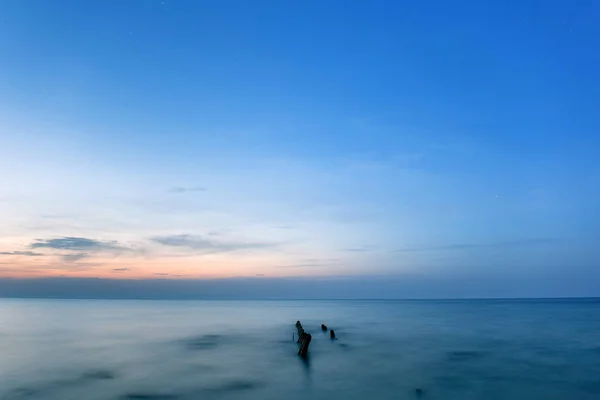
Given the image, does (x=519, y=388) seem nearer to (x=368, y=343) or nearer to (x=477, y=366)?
(x=477, y=366)

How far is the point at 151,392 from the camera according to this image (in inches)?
908

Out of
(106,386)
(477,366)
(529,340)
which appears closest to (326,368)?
(477,366)

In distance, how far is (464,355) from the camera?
123ft

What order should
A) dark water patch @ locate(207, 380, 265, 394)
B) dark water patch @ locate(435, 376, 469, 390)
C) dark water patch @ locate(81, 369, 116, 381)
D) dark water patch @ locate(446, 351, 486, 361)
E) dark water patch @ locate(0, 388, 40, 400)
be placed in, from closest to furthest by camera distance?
dark water patch @ locate(0, 388, 40, 400) → dark water patch @ locate(207, 380, 265, 394) → dark water patch @ locate(435, 376, 469, 390) → dark water patch @ locate(81, 369, 116, 381) → dark water patch @ locate(446, 351, 486, 361)

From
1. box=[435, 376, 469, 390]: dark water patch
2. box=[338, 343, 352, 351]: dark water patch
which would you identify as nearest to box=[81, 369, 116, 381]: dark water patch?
box=[435, 376, 469, 390]: dark water patch

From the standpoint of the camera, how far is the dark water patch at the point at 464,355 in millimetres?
35562

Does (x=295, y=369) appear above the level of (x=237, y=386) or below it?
below

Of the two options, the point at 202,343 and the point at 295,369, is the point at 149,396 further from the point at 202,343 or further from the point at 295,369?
the point at 202,343

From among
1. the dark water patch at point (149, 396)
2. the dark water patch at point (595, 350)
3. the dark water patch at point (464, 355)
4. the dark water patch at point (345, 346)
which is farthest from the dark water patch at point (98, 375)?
the dark water patch at point (595, 350)

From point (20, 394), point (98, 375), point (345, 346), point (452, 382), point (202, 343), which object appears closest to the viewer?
point (20, 394)

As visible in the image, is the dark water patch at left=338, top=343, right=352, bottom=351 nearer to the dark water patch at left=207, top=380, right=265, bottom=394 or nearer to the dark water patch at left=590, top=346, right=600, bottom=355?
the dark water patch at left=207, top=380, right=265, bottom=394

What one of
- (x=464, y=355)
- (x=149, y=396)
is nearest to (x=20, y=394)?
(x=149, y=396)

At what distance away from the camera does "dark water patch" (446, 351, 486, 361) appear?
1400 inches

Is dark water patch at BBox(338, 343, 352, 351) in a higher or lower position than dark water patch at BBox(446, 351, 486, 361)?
lower
